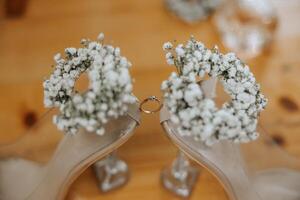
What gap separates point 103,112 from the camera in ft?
1.69

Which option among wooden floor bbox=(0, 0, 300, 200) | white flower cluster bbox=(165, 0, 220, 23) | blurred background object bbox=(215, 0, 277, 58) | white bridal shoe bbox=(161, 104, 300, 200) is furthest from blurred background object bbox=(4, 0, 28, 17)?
white bridal shoe bbox=(161, 104, 300, 200)

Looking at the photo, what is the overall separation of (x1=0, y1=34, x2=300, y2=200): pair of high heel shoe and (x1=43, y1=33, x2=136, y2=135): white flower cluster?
0.04ft

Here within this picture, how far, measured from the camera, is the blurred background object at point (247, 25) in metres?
0.94

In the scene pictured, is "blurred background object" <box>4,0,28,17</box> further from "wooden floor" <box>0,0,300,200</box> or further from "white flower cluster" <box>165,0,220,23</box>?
"white flower cluster" <box>165,0,220,23</box>

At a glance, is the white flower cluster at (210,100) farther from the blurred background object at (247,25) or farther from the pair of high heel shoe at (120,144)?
the blurred background object at (247,25)

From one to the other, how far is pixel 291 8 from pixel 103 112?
25.0 inches

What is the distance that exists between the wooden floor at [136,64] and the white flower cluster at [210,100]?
0.21m

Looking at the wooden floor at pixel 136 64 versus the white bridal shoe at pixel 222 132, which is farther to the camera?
the wooden floor at pixel 136 64

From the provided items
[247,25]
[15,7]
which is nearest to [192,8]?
[247,25]

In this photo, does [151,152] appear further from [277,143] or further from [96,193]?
[277,143]

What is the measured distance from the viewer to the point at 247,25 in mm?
984

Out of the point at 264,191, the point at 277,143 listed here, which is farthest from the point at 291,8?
the point at 264,191

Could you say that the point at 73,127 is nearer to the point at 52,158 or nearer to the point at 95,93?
the point at 95,93

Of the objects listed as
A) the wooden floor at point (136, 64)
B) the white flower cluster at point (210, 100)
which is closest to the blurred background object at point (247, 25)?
the wooden floor at point (136, 64)
